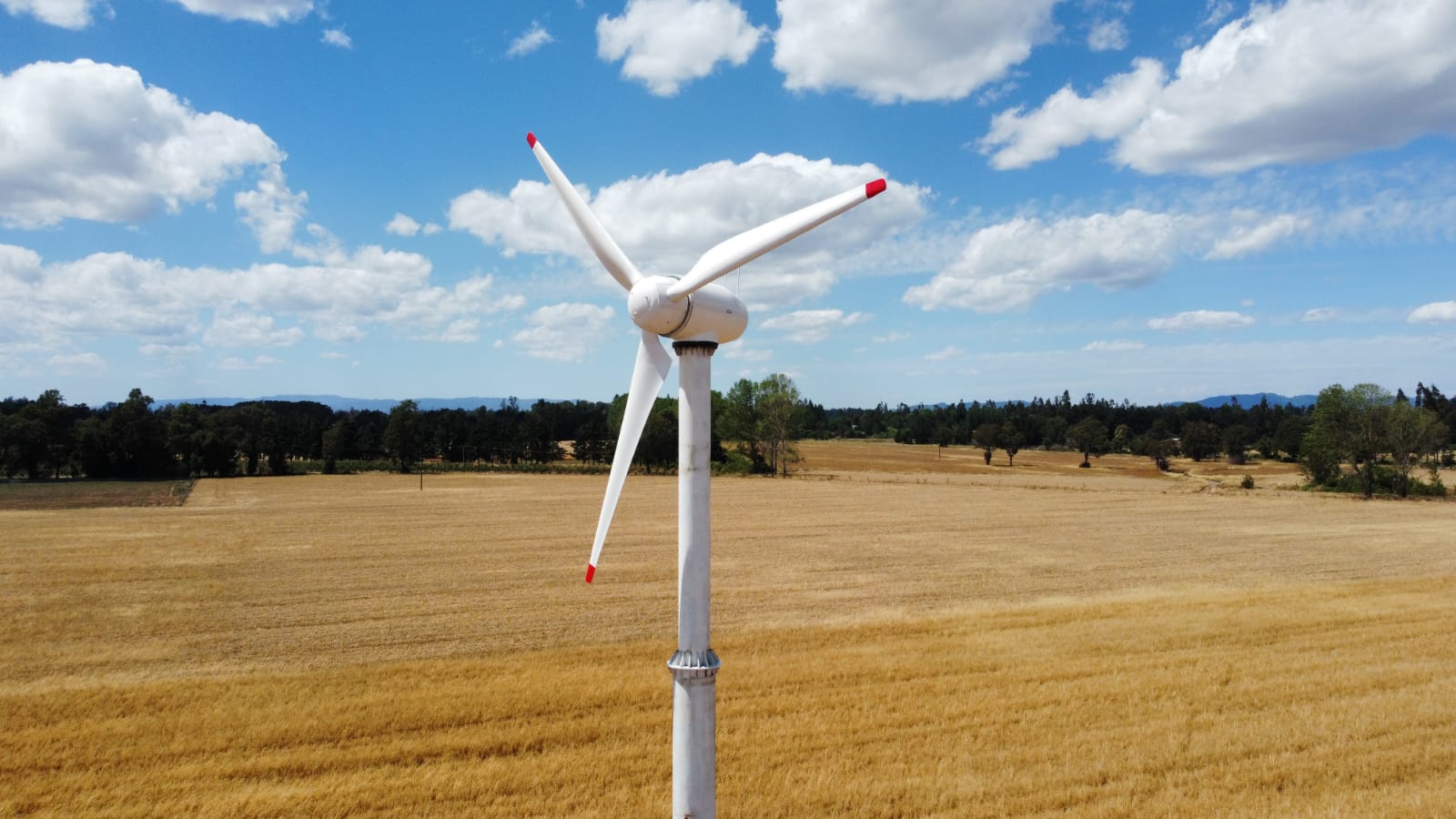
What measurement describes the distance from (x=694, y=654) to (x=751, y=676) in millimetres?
11095

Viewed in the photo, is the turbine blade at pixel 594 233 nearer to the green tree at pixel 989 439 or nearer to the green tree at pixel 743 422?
the green tree at pixel 743 422

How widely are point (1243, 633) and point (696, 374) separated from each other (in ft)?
69.5

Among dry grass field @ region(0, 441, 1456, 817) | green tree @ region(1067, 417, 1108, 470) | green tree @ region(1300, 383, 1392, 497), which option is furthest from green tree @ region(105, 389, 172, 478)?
green tree @ region(1067, 417, 1108, 470)

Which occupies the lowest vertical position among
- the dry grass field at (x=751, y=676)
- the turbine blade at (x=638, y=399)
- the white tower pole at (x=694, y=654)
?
the dry grass field at (x=751, y=676)

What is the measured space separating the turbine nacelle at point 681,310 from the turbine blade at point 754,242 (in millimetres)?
98

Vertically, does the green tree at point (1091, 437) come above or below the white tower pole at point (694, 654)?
above

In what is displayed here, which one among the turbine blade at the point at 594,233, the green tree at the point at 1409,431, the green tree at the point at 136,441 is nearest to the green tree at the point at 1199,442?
the green tree at the point at 1409,431

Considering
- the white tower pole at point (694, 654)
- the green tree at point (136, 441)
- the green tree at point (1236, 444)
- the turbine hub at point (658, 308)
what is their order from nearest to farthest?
1. the white tower pole at point (694, 654)
2. the turbine hub at point (658, 308)
3. the green tree at point (136, 441)
4. the green tree at point (1236, 444)

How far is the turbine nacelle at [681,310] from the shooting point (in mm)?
9711

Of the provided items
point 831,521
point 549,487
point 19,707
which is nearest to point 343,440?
point 549,487

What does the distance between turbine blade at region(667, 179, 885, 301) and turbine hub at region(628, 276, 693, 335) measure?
0.27ft

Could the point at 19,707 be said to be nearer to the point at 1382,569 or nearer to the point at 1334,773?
the point at 1334,773

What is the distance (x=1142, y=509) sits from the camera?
63.4 metres

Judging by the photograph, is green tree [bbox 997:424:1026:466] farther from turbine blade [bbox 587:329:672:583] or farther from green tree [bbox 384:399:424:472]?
turbine blade [bbox 587:329:672:583]
